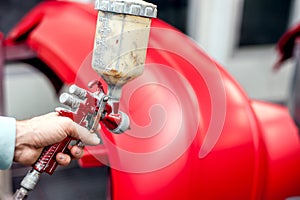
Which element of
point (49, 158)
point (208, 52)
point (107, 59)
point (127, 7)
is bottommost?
point (208, 52)

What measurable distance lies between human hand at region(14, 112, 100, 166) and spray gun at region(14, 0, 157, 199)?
0.02 metres

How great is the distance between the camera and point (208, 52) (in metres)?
3.55

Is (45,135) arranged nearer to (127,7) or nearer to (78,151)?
(78,151)

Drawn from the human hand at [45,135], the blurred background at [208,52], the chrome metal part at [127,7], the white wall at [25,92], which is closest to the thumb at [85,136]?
the human hand at [45,135]

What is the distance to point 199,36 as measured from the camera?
352cm

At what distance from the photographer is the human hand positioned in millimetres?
945

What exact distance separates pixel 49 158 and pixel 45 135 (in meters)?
0.05

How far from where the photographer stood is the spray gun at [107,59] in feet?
3.05

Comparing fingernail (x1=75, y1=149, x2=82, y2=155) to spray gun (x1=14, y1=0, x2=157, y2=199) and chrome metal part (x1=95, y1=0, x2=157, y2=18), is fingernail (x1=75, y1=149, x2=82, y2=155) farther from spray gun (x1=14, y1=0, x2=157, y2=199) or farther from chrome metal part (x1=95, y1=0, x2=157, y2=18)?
chrome metal part (x1=95, y1=0, x2=157, y2=18)

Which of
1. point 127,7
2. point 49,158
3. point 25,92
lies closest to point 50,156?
point 49,158

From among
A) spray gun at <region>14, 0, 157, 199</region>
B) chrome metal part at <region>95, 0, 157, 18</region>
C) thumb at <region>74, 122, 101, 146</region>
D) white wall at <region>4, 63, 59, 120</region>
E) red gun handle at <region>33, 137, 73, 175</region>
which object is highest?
chrome metal part at <region>95, 0, 157, 18</region>

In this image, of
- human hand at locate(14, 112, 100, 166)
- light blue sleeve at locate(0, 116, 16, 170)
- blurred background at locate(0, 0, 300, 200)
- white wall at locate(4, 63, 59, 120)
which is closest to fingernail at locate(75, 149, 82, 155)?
human hand at locate(14, 112, 100, 166)

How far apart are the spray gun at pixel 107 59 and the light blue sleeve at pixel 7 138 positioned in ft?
0.20

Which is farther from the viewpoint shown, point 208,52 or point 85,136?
point 208,52
